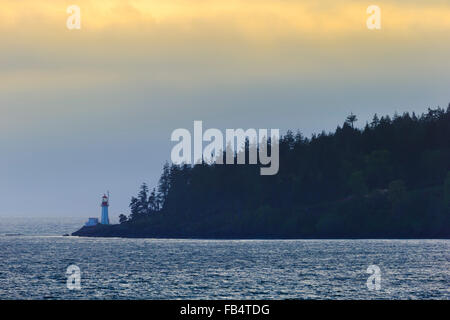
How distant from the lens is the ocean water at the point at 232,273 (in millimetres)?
88625

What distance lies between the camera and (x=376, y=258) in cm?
13675

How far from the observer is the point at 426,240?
19775 centimetres

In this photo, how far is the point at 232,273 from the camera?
111 m

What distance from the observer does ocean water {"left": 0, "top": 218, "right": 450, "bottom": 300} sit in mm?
88625

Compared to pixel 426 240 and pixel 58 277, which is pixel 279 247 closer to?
pixel 426 240

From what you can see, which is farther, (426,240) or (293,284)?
(426,240)

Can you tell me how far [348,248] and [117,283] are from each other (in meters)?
73.9

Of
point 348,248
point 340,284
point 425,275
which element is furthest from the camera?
point 348,248
